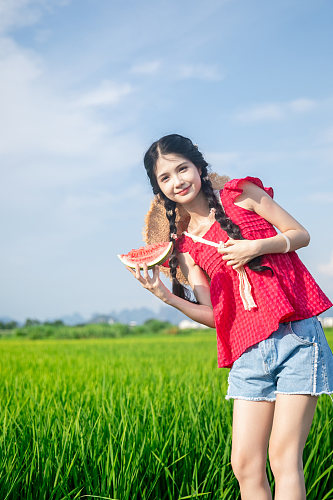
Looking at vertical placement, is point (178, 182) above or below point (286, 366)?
above

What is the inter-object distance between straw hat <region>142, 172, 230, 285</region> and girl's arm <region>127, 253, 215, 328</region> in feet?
0.49

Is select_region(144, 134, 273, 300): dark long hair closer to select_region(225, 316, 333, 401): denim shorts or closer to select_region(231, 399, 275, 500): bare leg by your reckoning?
select_region(225, 316, 333, 401): denim shorts

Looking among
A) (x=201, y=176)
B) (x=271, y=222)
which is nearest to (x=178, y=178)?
(x=201, y=176)

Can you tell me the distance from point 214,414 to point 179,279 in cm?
134

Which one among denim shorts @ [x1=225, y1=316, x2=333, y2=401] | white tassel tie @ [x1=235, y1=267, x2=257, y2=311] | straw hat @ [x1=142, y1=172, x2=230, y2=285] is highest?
straw hat @ [x1=142, y1=172, x2=230, y2=285]

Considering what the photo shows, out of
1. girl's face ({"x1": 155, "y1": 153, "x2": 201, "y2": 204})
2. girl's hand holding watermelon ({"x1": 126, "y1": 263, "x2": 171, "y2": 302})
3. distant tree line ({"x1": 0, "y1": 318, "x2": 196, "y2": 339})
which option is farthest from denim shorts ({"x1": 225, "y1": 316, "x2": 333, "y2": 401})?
distant tree line ({"x1": 0, "y1": 318, "x2": 196, "y2": 339})

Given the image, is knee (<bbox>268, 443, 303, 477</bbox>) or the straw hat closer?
knee (<bbox>268, 443, 303, 477</bbox>)

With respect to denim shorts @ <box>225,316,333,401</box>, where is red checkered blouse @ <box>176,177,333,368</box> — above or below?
above

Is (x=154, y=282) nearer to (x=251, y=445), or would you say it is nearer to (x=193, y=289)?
(x=193, y=289)

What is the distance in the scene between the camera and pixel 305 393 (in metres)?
1.92

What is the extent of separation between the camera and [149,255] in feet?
7.51

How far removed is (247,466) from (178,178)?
1242 millimetres

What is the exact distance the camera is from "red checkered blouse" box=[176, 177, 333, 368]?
200cm

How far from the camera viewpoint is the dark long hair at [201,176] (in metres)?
2.11
